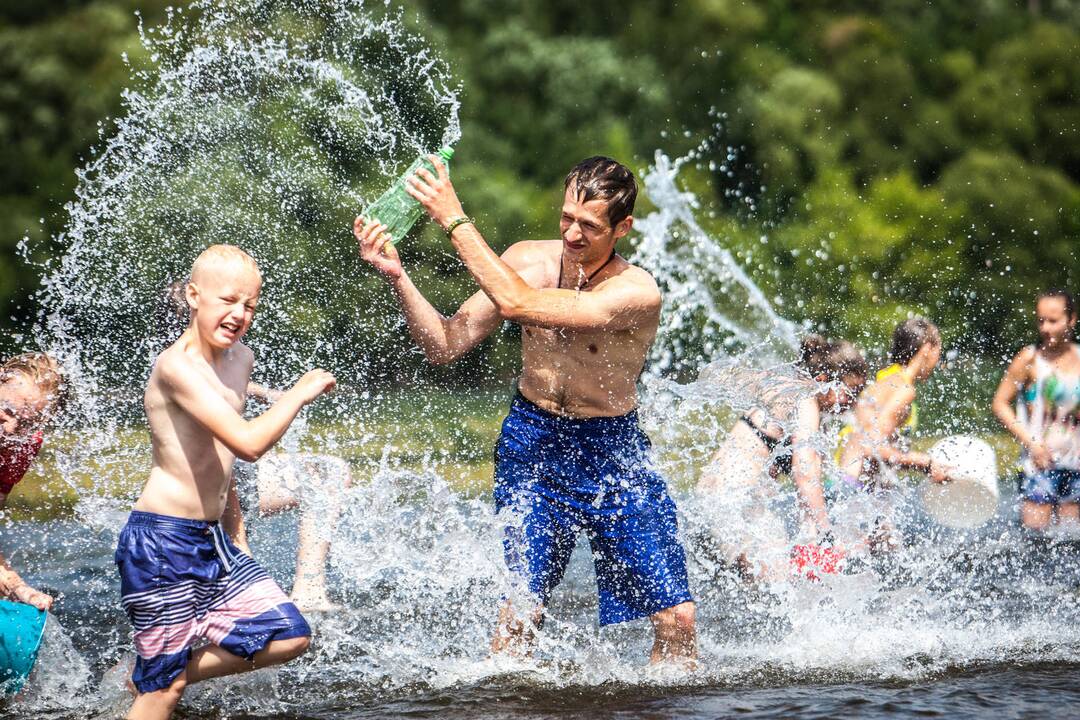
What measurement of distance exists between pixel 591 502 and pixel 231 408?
4.25 ft

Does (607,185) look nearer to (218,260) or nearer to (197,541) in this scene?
(218,260)

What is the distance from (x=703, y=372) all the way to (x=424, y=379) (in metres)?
12.0

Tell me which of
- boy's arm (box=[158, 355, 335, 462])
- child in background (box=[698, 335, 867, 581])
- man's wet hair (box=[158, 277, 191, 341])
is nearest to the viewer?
boy's arm (box=[158, 355, 335, 462])

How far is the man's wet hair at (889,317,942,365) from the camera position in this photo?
266 inches

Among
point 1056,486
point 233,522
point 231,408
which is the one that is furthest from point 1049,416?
point 231,408

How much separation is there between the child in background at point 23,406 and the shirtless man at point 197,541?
101 cm

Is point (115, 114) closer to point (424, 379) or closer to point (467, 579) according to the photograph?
point (424, 379)

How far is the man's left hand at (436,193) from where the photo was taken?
4156mm

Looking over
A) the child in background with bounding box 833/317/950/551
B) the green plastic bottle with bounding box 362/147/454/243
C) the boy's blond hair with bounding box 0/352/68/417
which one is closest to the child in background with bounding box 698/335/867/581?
the child in background with bounding box 833/317/950/551

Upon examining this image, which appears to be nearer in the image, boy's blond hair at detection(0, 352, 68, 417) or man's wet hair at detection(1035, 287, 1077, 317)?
boy's blond hair at detection(0, 352, 68, 417)

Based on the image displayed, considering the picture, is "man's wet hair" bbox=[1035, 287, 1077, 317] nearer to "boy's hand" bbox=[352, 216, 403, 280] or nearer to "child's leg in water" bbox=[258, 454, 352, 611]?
"child's leg in water" bbox=[258, 454, 352, 611]

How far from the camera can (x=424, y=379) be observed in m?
17.7

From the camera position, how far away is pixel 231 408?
375cm

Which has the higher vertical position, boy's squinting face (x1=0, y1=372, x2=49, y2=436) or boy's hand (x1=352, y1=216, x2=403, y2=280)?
boy's hand (x1=352, y1=216, x2=403, y2=280)
